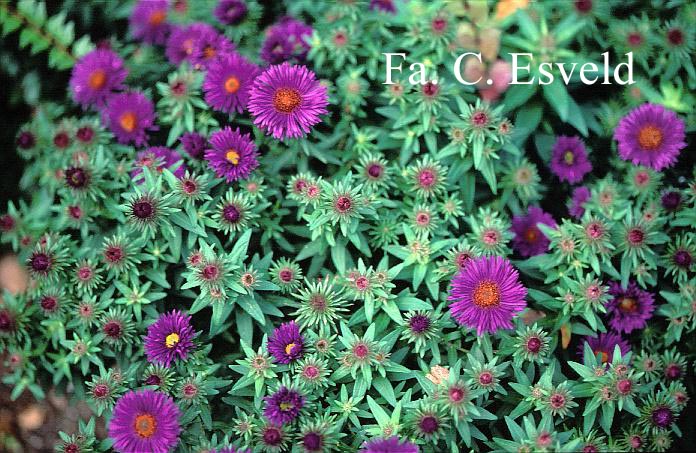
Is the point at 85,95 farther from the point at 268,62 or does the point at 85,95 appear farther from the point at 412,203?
the point at 412,203

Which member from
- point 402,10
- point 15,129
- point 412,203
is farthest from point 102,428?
point 402,10

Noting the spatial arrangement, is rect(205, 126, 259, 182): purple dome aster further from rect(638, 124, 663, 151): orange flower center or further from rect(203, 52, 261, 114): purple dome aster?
rect(638, 124, 663, 151): orange flower center

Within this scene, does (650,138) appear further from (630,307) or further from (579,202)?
(630,307)

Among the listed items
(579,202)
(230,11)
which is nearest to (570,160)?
(579,202)

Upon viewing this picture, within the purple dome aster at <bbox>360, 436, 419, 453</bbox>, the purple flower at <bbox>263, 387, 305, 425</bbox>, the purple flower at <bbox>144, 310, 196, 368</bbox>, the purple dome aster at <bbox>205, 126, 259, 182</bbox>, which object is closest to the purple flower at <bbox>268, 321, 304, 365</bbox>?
the purple flower at <bbox>263, 387, 305, 425</bbox>

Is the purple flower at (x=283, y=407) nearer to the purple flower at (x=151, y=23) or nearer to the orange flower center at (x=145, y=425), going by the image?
the orange flower center at (x=145, y=425)

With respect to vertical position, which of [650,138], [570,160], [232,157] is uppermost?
[232,157]
